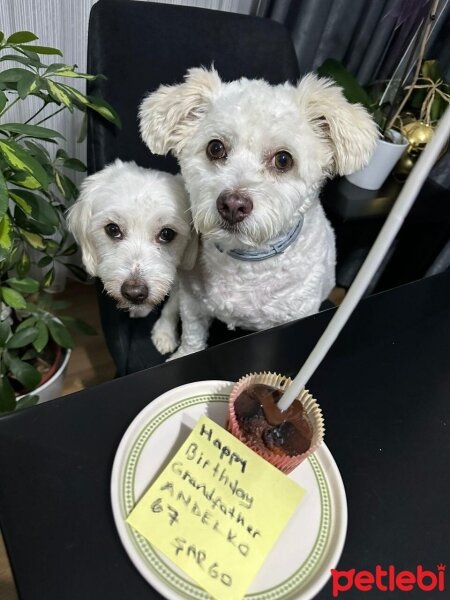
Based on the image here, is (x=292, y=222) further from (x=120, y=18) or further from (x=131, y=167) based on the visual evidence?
(x=120, y=18)

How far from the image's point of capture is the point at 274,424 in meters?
0.50

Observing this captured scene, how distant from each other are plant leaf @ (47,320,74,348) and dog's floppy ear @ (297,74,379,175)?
0.67 m

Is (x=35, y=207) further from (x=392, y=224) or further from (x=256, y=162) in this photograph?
(x=392, y=224)

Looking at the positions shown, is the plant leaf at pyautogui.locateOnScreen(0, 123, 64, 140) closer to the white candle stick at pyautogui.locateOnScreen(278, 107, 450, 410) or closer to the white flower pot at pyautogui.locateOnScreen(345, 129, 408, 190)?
the white candle stick at pyautogui.locateOnScreen(278, 107, 450, 410)

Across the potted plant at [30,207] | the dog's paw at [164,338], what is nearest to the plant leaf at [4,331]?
the potted plant at [30,207]

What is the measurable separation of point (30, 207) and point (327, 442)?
1.98ft

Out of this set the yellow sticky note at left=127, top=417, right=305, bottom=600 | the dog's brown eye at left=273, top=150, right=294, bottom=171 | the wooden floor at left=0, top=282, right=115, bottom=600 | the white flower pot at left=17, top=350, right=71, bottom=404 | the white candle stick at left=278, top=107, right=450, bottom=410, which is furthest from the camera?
the wooden floor at left=0, top=282, right=115, bottom=600

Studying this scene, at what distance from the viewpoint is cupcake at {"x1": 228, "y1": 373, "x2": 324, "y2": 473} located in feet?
1.59

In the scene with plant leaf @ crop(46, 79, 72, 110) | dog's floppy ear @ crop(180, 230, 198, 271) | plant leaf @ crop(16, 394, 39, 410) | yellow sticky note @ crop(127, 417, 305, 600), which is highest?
plant leaf @ crop(46, 79, 72, 110)

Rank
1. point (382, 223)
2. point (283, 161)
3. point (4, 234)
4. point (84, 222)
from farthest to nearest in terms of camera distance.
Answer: point (382, 223), point (84, 222), point (283, 161), point (4, 234)

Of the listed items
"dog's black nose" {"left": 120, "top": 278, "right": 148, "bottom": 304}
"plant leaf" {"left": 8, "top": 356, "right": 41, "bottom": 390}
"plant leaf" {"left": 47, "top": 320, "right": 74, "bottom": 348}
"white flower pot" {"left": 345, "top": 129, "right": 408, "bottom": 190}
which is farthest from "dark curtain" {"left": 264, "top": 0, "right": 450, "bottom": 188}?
"plant leaf" {"left": 8, "top": 356, "right": 41, "bottom": 390}

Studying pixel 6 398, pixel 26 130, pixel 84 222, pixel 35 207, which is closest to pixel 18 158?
pixel 26 130

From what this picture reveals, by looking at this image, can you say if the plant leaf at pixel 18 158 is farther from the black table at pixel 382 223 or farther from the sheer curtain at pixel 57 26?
the black table at pixel 382 223

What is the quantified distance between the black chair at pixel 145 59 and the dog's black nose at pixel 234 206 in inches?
14.6
